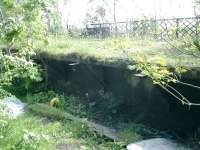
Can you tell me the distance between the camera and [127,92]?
36.5 ft

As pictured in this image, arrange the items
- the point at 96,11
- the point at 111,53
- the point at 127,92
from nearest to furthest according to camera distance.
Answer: the point at 111,53 → the point at 127,92 → the point at 96,11

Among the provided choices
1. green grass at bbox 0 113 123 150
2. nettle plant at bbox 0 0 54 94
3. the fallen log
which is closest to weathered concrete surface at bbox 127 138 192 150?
green grass at bbox 0 113 123 150

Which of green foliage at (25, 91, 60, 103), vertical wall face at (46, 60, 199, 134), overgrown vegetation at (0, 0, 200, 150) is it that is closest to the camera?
overgrown vegetation at (0, 0, 200, 150)

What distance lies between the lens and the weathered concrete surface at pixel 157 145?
7.91 metres

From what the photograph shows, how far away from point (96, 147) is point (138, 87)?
278 centimetres

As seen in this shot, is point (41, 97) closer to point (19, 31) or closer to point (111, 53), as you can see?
point (111, 53)

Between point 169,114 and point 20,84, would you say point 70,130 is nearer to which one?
point 169,114

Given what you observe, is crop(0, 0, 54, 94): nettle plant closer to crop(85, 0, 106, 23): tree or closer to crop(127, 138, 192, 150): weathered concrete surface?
crop(127, 138, 192, 150): weathered concrete surface

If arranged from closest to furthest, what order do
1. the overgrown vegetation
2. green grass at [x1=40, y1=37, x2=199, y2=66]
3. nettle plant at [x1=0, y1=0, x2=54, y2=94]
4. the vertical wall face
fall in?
1. the overgrown vegetation
2. nettle plant at [x1=0, y1=0, x2=54, y2=94]
3. green grass at [x1=40, y1=37, x2=199, y2=66]
4. the vertical wall face

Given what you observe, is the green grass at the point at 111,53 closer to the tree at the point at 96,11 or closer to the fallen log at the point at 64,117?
the fallen log at the point at 64,117

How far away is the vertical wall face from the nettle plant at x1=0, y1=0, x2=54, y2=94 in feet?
10.3

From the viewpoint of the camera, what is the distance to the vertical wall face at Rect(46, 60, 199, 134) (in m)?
9.47

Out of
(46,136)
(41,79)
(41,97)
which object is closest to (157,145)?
(46,136)

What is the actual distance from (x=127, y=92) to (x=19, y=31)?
516cm
